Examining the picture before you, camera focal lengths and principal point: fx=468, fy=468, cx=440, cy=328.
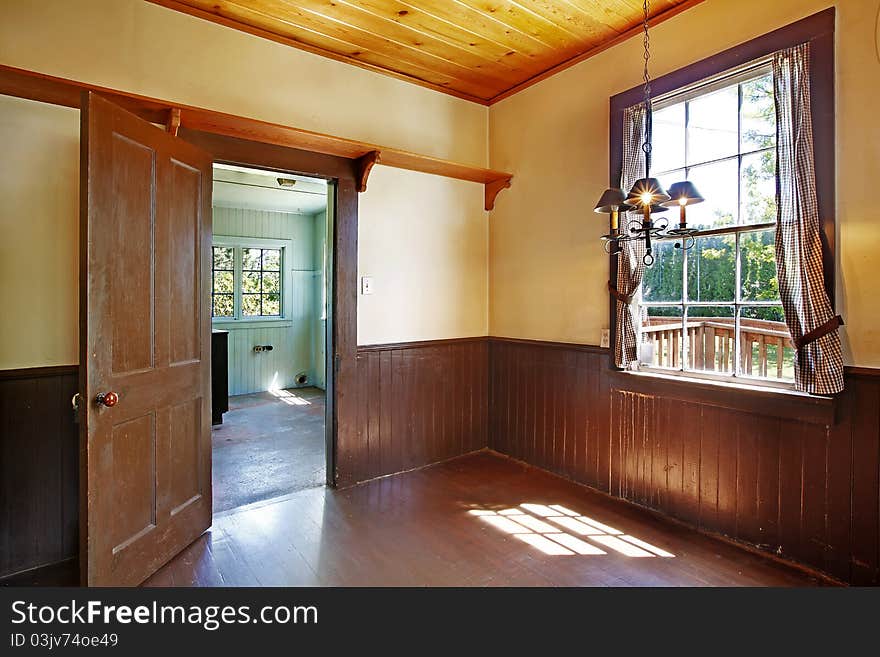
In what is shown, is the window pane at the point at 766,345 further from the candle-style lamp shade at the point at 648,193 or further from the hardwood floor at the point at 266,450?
the hardwood floor at the point at 266,450

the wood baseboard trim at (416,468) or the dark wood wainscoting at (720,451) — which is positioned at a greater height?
the dark wood wainscoting at (720,451)

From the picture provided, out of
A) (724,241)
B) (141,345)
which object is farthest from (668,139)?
(141,345)

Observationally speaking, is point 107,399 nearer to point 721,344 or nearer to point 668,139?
point 721,344

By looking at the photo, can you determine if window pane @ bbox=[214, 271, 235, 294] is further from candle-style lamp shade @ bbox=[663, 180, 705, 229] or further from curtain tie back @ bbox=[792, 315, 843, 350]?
curtain tie back @ bbox=[792, 315, 843, 350]

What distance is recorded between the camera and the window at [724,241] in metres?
2.37

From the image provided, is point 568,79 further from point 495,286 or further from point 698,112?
point 495,286

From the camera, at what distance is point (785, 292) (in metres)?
2.20

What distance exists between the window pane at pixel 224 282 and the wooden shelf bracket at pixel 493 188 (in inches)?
170

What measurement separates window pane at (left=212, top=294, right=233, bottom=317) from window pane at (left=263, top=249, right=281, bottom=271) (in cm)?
70

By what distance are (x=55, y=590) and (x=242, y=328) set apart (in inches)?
194

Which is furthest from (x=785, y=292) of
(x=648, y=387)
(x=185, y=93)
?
(x=185, y=93)

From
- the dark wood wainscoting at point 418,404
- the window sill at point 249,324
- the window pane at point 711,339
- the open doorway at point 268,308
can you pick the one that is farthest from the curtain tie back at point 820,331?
the window sill at point 249,324

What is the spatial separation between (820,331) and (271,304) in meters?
6.51

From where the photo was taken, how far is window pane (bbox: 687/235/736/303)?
250 centimetres
